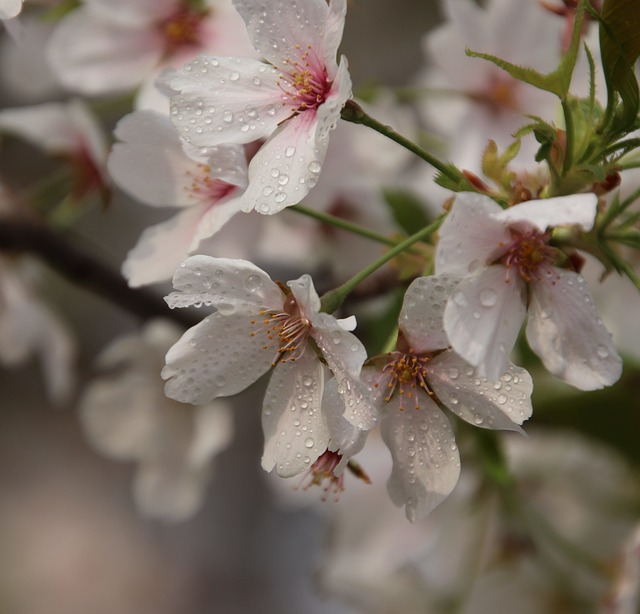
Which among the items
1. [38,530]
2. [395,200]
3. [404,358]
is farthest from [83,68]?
[38,530]

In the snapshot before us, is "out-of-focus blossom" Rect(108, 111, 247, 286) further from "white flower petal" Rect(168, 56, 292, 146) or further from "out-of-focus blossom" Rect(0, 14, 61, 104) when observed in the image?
"out-of-focus blossom" Rect(0, 14, 61, 104)

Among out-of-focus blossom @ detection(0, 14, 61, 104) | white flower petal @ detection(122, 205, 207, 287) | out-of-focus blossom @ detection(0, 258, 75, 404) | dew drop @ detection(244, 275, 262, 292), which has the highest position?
dew drop @ detection(244, 275, 262, 292)

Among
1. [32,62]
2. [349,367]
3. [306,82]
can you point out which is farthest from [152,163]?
[32,62]

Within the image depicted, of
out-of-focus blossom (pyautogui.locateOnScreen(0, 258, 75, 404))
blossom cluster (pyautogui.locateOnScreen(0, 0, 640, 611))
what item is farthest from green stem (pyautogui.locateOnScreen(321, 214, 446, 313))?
out-of-focus blossom (pyautogui.locateOnScreen(0, 258, 75, 404))

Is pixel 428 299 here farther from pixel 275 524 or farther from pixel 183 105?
pixel 275 524

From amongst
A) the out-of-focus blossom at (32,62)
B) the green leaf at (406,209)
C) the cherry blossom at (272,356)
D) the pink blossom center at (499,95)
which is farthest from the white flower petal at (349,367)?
the out-of-focus blossom at (32,62)

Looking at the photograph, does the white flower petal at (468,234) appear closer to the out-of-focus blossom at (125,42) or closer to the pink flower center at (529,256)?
the pink flower center at (529,256)

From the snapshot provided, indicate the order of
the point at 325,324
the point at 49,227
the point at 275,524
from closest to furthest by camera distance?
the point at 325,324 → the point at 49,227 → the point at 275,524

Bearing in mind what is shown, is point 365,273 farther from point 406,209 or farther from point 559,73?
point 406,209

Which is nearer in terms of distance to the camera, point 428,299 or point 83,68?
point 428,299
